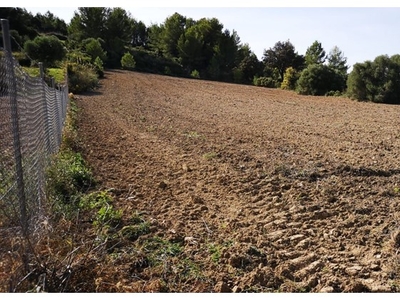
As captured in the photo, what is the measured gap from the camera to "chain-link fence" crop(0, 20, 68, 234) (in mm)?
2674

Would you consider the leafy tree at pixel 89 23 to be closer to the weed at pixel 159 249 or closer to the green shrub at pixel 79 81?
the green shrub at pixel 79 81

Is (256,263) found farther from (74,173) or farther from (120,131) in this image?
(120,131)

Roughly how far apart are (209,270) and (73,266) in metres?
0.92

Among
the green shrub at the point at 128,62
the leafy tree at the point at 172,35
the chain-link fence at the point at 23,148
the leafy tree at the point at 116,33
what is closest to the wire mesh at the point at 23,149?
the chain-link fence at the point at 23,148

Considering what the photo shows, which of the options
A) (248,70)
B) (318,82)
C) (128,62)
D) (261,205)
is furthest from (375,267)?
(248,70)

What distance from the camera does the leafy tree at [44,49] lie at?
27.3m

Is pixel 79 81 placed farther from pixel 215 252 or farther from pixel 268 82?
pixel 268 82

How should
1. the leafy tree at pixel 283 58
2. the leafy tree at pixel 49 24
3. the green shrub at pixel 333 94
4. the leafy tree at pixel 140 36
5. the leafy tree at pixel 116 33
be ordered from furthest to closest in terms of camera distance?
the leafy tree at pixel 140 36
the leafy tree at pixel 49 24
the leafy tree at pixel 116 33
the leafy tree at pixel 283 58
the green shrub at pixel 333 94

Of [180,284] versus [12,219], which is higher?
[12,219]

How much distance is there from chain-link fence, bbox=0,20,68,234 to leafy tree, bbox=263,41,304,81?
43.3m

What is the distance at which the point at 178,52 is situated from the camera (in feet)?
171

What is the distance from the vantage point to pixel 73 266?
2.63m

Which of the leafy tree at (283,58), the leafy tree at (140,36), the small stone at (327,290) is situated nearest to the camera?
the small stone at (327,290)
